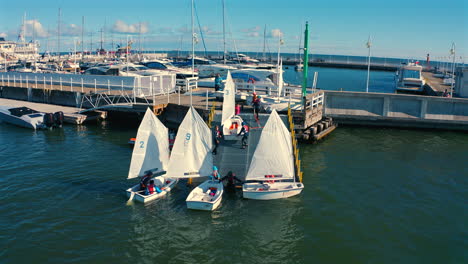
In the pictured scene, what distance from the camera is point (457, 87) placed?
5397cm

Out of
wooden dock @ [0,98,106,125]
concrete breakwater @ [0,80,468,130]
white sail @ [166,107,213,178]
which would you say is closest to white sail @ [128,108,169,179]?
white sail @ [166,107,213,178]

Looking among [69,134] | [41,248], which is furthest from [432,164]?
[69,134]

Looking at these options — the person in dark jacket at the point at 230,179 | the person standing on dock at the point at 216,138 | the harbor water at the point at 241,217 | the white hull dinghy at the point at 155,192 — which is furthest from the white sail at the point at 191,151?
Answer: the person standing on dock at the point at 216,138

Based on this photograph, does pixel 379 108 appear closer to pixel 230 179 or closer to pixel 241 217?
pixel 230 179

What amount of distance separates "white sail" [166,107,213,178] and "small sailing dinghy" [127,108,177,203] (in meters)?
1.03

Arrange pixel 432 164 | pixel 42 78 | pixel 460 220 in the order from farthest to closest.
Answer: pixel 42 78, pixel 432 164, pixel 460 220

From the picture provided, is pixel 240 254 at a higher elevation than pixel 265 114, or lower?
lower

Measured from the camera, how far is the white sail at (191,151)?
25.5 m

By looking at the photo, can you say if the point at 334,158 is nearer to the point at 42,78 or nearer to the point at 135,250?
the point at 135,250

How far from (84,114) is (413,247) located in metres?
42.7

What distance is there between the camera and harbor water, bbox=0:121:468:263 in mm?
19219

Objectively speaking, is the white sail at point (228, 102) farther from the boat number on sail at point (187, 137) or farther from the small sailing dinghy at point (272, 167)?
the small sailing dinghy at point (272, 167)

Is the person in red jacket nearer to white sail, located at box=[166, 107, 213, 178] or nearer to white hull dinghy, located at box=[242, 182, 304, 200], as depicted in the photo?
white sail, located at box=[166, 107, 213, 178]

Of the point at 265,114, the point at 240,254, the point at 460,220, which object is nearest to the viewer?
the point at 240,254
